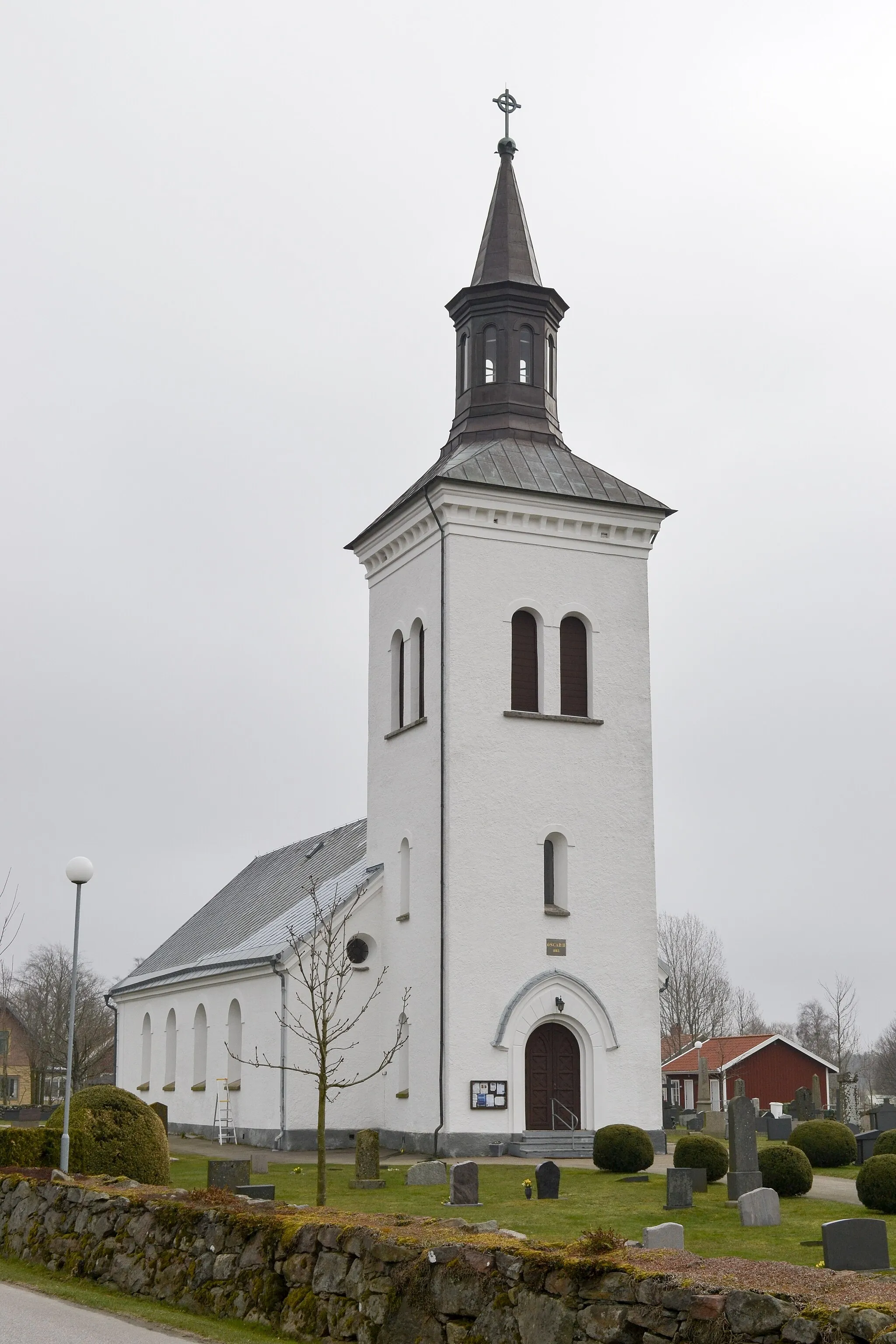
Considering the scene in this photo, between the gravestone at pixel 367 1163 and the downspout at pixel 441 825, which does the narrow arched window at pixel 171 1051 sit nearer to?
the downspout at pixel 441 825

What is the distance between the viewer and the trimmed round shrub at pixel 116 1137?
1945cm

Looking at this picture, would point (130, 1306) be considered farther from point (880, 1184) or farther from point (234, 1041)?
point (234, 1041)

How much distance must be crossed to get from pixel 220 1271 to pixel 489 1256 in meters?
3.18

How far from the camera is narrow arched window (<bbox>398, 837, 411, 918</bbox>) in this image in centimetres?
2973

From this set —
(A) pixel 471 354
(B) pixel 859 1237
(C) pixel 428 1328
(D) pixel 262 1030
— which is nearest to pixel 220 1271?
(C) pixel 428 1328

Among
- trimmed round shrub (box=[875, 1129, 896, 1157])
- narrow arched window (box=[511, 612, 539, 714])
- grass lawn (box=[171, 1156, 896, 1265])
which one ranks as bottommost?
grass lawn (box=[171, 1156, 896, 1265])

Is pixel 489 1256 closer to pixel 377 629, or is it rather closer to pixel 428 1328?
pixel 428 1328

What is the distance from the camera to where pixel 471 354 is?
32281 millimetres

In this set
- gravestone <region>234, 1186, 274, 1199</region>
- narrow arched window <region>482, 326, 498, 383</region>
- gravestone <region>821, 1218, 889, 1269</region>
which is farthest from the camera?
narrow arched window <region>482, 326, 498, 383</region>

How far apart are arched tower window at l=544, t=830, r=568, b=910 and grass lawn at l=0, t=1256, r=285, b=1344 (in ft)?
50.2

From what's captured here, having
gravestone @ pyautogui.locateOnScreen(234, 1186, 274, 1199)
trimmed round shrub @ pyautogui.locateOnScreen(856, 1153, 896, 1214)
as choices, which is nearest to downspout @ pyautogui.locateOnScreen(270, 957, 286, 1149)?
trimmed round shrub @ pyautogui.locateOnScreen(856, 1153, 896, 1214)

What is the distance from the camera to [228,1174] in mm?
16406

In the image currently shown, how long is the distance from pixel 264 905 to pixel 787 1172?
21525 mm

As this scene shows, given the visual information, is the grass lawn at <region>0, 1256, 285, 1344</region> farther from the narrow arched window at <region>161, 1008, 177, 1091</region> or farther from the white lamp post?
the narrow arched window at <region>161, 1008, 177, 1091</region>
